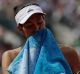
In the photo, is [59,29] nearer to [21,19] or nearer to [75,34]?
[75,34]

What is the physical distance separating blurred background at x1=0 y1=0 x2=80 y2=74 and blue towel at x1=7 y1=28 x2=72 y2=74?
1508 mm

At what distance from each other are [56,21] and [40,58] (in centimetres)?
175

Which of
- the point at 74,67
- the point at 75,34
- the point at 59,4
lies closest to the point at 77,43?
the point at 75,34

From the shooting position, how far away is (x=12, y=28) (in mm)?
3215

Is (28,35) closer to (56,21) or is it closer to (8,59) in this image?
(8,59)

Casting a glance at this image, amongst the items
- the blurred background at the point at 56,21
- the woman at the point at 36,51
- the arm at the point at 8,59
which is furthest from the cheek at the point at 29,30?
the blurred background at the point at 56,21

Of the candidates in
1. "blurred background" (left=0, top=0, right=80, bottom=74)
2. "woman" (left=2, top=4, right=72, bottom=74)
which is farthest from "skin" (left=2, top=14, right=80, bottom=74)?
"blurred background" (left=0, top=0, right=80, bottom=74)

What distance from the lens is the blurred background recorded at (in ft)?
10.6

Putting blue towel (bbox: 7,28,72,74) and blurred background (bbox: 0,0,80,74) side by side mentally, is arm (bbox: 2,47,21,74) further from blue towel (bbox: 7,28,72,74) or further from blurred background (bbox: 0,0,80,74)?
blurred background (bbox: 0,0,80,74)

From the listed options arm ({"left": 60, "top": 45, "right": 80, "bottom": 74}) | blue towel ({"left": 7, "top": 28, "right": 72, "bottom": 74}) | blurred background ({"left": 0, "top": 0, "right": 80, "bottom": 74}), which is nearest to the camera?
blue towel ({"left": 7, "top": 28, "right": 72, "bottom": 74})

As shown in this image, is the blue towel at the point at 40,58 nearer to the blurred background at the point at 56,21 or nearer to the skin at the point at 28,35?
the skin at the point at 28,35

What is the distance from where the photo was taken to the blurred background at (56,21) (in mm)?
3225

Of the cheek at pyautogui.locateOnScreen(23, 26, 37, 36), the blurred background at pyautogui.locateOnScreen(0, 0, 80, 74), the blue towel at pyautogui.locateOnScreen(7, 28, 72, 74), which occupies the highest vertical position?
the blurred background at pyautogui.locateOnScreen(0, 0, 80, 74)

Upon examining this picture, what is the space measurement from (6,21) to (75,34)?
0.63 m
